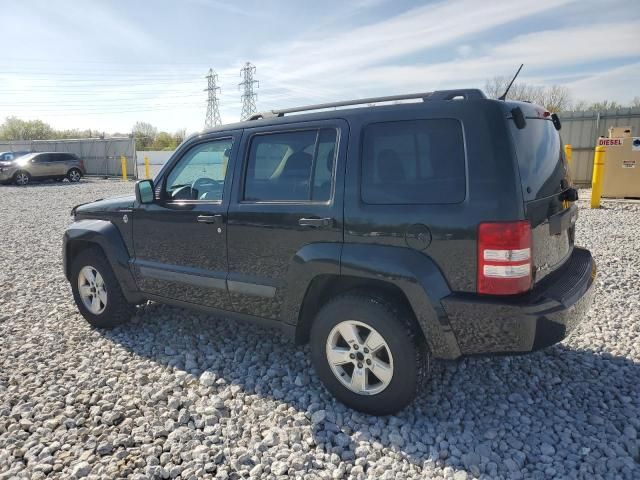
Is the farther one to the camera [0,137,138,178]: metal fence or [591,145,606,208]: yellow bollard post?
[0,137,138,178]: metal fence

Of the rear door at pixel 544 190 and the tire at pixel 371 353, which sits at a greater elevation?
the rear door at pixel 544 190

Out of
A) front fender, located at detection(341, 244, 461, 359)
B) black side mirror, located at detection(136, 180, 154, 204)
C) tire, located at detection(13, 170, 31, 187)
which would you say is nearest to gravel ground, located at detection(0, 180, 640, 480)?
front fender, located at detection(341, 244, 461, 359)

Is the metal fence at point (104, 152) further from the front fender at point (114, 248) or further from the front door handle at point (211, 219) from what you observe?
the front door handle at point (211, 219)

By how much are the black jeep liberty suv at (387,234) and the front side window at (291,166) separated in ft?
0.03

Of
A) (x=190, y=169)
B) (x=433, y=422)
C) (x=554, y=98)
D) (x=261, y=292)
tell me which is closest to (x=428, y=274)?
(x=433, y=422)

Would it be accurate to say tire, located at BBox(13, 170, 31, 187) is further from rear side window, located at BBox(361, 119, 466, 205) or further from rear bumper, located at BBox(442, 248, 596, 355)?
rear bumper, located at BBox(442, 248, 596, 355)

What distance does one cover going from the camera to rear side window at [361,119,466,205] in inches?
102

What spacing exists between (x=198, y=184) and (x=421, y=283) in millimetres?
2098

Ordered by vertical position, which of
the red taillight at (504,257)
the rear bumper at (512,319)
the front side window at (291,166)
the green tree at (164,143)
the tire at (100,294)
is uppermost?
the green tree at (164,143)

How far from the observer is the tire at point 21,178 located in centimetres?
2167

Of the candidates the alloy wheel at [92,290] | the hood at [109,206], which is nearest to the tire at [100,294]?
the alloy wheel at [92,290]

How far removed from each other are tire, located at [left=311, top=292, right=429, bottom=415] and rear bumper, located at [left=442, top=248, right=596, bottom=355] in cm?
29

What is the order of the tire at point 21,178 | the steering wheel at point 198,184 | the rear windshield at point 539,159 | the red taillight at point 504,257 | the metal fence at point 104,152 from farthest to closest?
the metal fence at point 104,152 < the tire at point 21,178 < the steering wheel at point 198,184 < the rear windshield at point 539,159 < the red taillight at point 504,257

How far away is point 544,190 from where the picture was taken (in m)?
2.75
